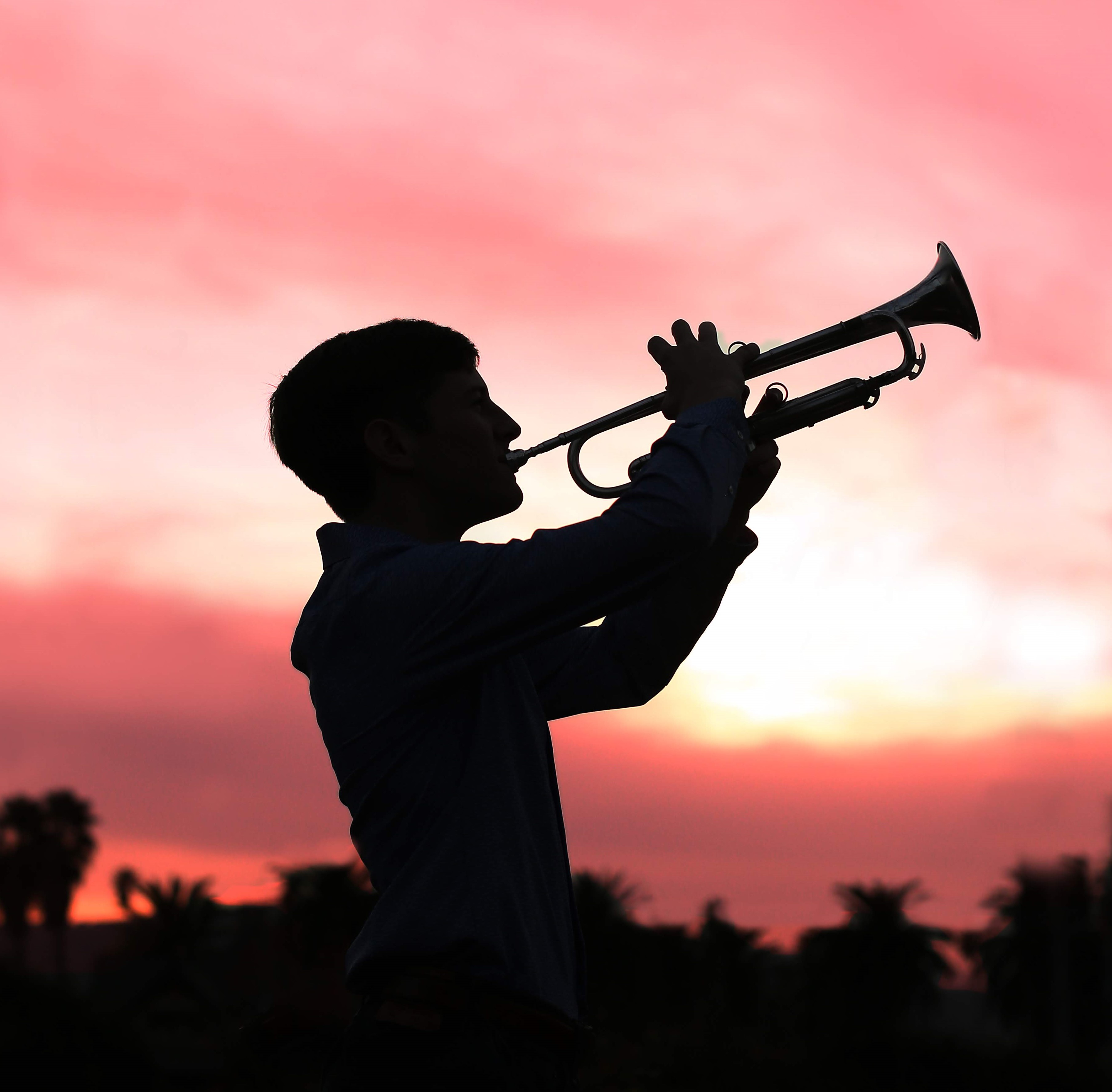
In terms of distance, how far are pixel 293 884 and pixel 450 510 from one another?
228ft

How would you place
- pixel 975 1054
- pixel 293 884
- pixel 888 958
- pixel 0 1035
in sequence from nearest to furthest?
1. pixel 0 1035
2. pixel 975 1054
3. pixel 293 884
4. pixel 888 958

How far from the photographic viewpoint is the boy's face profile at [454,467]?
3600 millimetres

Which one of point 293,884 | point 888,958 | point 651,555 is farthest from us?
point 888,958

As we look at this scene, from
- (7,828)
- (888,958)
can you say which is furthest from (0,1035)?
(888,958)

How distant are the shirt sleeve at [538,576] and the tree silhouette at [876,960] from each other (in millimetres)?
82885

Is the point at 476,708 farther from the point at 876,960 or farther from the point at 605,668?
the point at 876,960

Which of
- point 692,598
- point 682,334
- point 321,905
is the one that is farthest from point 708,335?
point 321,905

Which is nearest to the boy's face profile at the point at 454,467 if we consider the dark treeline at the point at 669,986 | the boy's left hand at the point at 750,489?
the boy's left hand at the point at 750,489

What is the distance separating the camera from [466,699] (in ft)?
10.6

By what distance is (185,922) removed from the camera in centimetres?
7875

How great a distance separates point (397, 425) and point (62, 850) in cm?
7631

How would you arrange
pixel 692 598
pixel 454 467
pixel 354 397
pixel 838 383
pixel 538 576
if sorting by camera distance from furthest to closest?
pixel 838 383 < pixel 692 598 < pixel 354 397 < pixel 454 467 < pixel 538 576

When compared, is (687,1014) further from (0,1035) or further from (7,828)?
(0,1035)

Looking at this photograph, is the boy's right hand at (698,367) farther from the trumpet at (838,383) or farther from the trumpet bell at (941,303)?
the trumpet bell at (941,303)
